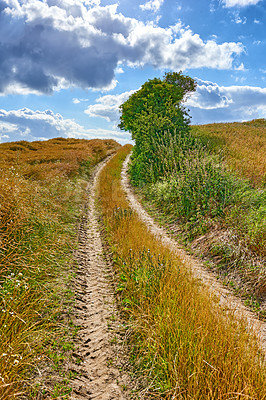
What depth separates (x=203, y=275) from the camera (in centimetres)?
632

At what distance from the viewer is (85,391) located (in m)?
3.13

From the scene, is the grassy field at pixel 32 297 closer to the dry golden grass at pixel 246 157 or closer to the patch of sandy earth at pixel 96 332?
the patch of sandy earth at pixel 96 332

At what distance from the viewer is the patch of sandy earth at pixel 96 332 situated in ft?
10.5

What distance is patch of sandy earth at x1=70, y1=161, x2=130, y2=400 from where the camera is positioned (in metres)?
3.19

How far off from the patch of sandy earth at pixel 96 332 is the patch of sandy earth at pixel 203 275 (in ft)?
5.93

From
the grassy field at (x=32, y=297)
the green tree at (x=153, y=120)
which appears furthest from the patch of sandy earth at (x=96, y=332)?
the green tree at (x=153, y=120)

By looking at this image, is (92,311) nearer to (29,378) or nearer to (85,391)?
(85,391)

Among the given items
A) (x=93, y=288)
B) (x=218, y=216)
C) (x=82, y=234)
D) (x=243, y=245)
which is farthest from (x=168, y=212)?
(x=93, y=288)

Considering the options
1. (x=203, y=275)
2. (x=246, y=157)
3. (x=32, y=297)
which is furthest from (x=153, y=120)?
(x=32, y=297)

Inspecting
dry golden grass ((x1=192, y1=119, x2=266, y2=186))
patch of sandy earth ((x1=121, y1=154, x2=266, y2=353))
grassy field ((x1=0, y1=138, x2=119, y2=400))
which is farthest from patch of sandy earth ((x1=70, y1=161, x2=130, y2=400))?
dry golden grass ((x1=192, y1=119, x2=266, y2=186))

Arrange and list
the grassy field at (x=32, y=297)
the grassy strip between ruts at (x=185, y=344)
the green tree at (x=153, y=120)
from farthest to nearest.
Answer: the green tree at (x=153, y=120) < the grassy field at (x=32, y=297) < the grassy strip between ruts at (x=185, y=344)

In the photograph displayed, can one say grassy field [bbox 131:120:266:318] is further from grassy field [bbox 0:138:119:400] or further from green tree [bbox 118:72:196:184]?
grassy field [bbox 0:138:119:400]

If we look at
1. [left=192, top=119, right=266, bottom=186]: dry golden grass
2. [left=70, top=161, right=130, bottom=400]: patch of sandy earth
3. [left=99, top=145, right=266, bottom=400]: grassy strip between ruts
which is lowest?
[left=70, top=161, right=130, bottom=400]: patch of sandy earth

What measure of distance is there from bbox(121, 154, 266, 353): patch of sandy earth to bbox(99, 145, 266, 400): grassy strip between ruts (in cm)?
28
